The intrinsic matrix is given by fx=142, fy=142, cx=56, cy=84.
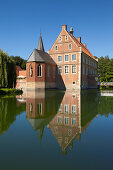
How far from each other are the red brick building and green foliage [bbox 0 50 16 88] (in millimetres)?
11645

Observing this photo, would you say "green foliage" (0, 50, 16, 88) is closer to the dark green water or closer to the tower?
the tower

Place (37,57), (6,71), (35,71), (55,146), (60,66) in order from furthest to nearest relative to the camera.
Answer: (60,66)
(37,57)
(35,71)
(6,71)
(55,146)

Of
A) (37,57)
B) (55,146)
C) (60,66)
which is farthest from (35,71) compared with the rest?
(55,146)

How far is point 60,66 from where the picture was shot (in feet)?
128

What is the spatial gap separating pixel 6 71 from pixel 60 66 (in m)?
20.5

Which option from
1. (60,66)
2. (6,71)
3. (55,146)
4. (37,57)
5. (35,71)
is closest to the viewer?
(55,146)

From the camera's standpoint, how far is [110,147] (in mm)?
4055

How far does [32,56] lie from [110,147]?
32407 millimetres

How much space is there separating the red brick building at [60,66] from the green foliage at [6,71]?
38.2 ft

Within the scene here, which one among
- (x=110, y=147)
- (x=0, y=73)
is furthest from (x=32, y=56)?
(x=110, y=147)

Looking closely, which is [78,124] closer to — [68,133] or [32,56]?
[68,133]

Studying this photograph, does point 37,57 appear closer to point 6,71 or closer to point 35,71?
point 35,71

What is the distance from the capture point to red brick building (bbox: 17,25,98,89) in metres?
34.2

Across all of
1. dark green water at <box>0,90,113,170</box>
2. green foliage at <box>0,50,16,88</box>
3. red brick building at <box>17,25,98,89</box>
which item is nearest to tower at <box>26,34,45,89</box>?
red brick building at <box>17,25,98,89</box>
